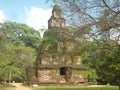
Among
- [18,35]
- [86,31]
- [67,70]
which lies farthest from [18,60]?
[86,31]

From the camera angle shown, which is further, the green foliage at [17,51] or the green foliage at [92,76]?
the green foliage at [92,76]

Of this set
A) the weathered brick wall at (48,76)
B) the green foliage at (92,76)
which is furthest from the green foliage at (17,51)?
the green foliage at (92,76)

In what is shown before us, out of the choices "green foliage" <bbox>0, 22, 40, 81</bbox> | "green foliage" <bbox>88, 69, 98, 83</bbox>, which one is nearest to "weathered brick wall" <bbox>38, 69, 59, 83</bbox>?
"green foliage" <bbox>0, 22, 40, 81</bbox>

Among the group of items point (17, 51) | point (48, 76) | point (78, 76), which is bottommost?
point (78, 76)

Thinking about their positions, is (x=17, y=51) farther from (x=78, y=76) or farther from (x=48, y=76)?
(x=78, y=76)

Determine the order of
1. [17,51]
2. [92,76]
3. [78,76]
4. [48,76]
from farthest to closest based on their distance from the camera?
1. [92,76]
2. [78,76]
3. [48,76]
4. [17,51]

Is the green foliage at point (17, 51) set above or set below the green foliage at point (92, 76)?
above

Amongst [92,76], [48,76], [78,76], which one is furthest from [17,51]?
[92,76]

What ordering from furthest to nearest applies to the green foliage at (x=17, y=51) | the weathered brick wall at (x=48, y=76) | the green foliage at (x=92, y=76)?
the green foliage at (x=92, y=76), the weathered brick wall at (x=48, y=76), the green foliage at (x=17, y=51)

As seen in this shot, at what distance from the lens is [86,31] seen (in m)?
14.7

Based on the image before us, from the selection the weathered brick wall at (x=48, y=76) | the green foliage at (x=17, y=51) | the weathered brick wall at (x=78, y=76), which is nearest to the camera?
the green foliage at (x=17, y=51)

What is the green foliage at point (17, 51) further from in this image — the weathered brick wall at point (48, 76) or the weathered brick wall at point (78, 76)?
the weathered brick wall at point (78, 76)

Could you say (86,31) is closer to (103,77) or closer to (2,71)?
(2,71)

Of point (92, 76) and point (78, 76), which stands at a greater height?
point (78, 76)
